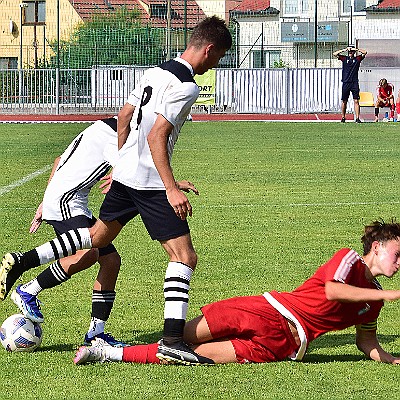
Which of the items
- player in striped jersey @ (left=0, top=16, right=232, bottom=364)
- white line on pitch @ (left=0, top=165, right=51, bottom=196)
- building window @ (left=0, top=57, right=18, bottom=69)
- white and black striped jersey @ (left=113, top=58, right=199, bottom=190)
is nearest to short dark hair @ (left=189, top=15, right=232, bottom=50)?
player in striped jersey @ (left=0, top=16, right=232, bottom=364)

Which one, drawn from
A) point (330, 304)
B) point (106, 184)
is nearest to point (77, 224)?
point (106, 184)

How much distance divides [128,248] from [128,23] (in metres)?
44.4

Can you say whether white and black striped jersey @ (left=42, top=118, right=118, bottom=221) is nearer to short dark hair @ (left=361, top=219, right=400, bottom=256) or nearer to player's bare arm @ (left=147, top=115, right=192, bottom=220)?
player's bare arm @ (left=147, top=115, right=192, bottom=220)

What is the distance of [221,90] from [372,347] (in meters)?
35.8

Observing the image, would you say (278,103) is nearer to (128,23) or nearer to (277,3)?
(128,23)

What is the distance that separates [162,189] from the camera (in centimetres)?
654

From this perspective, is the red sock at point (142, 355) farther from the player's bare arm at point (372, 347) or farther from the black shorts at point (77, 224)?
the player's bare arm at point (372, 347)

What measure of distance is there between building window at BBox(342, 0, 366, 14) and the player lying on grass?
54.8 meters

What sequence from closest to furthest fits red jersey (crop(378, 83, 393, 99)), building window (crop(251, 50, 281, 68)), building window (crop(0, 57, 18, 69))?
red jersey (crop(378, 83, 393, 99)) < building window (crop(251, 50, 281, 68)) < building window (crop(0, 57, 18, 69))

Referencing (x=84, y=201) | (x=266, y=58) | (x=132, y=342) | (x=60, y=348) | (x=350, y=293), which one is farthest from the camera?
(x=266, y=58)

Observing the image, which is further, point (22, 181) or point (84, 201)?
point (22, 181)

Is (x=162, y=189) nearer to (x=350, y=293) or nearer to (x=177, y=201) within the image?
(x=177, y=201)

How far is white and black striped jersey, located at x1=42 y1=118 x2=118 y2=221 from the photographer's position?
283 inches

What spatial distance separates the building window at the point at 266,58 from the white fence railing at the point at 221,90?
780 cm
